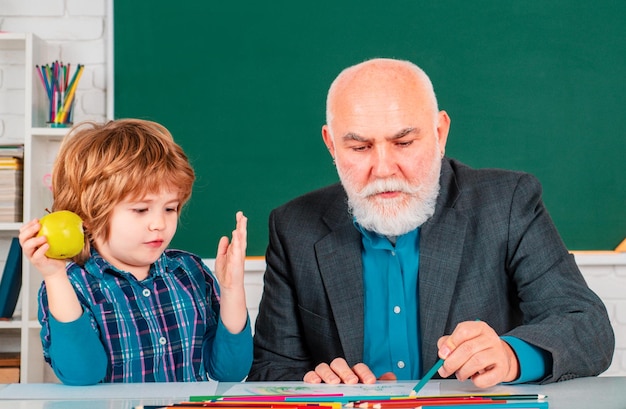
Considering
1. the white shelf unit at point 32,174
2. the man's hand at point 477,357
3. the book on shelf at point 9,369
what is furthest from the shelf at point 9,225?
the man's hand at point 477,357

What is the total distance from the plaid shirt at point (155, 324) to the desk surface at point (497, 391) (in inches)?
8.5

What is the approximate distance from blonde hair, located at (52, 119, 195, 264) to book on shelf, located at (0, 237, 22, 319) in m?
1.69

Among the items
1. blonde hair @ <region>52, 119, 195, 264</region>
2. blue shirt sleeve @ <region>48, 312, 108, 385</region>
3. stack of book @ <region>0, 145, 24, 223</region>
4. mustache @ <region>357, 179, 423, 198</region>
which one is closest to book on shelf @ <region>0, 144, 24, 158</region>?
stack of book @ <region>0, 145, 24, 223</region>

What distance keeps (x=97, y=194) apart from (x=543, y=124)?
6.94ft

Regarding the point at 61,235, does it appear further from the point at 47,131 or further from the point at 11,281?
the point at 11,281

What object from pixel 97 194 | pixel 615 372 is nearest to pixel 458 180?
pixel 97 194

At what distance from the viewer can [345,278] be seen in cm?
203

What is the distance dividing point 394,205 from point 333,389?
2.17 feet

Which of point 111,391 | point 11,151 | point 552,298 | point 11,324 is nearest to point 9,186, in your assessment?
point 11,151

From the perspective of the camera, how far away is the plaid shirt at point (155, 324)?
5.57ft

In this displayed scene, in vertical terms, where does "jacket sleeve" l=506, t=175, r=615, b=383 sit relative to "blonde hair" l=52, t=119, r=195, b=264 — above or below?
below

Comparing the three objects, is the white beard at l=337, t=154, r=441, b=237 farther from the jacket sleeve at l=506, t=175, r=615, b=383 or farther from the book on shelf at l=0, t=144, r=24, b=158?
the book on shelf at l=0, t=144, r=24, b=158

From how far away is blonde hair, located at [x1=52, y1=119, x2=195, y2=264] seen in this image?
1734 mm

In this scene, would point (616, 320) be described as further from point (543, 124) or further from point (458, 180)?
point (458, 180)
